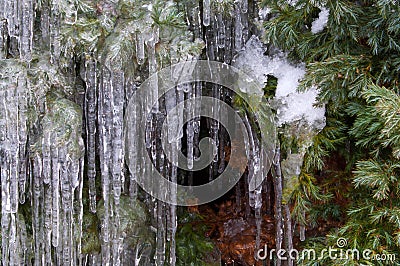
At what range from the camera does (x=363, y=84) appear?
1968 millimetres

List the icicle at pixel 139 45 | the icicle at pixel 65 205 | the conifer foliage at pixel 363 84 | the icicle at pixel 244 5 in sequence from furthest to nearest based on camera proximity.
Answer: the icicle at pixel 244 5 → the icicle at pixel 65 205 → the icicle at pixel 139 45 → the conifer foliage at pixel 363 84

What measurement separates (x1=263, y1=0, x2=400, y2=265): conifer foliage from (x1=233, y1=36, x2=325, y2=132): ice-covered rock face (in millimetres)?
147

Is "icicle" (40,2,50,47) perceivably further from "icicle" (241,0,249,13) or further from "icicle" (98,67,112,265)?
"icicle" (241,0,249,13)

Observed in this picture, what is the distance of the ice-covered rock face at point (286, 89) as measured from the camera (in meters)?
2.31

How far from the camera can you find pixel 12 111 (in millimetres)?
2301

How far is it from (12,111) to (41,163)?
11.7 inches

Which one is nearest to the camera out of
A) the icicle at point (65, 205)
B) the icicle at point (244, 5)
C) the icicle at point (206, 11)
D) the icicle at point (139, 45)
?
the icicle at point (139, 45)

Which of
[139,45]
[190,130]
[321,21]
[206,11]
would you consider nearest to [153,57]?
[139,45]

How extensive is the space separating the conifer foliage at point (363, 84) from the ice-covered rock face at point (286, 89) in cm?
15

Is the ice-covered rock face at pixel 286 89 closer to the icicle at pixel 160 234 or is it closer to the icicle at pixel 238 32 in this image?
the icicle at pixel 238 32

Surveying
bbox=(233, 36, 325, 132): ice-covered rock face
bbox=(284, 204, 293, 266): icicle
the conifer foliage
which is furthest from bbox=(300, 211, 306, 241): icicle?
bbox=(233, 36, 325, 132): ice-covered rock face

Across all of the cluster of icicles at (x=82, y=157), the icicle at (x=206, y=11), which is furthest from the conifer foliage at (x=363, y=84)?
the cluster of icicles at (x=82, y=157)

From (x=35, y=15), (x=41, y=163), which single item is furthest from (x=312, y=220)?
(x=35, y=15)

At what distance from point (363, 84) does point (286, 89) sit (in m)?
0.48
